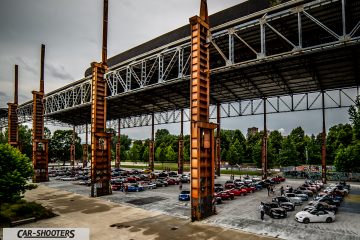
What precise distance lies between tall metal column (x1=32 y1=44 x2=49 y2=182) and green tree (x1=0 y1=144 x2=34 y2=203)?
2524 cm

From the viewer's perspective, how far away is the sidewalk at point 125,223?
54.5ft

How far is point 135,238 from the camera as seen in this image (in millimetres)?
16000

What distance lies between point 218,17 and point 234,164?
61.7 m

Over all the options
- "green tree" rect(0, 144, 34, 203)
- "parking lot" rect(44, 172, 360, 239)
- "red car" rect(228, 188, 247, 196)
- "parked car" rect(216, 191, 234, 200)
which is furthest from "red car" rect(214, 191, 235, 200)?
"green tree" rect(0, 144, 34, 203)

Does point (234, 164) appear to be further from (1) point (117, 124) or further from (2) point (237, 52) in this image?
(2) point (237, 52)

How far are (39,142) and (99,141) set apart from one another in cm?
2102

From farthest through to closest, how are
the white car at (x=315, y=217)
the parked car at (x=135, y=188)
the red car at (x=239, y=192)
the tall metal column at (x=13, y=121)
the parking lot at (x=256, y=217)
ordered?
the tall metal column at (x=13, y=121) < the parked car at (x=135, y=188) < the red car at (x=239, y=192) < the white car at (x=315, y=217) < the parking lot at (x=256, y=217)

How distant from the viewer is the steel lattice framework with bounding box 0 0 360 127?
70.5 ft

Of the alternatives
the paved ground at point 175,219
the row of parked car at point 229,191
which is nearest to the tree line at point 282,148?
the row of parked car at point 229,191

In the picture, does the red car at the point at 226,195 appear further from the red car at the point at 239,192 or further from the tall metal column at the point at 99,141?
the tall metal column at the point at 99,141

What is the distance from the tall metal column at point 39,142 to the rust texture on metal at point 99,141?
20.4 m

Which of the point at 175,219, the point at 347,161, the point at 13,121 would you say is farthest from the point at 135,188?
the point at 347,161

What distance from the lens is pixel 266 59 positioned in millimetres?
21750

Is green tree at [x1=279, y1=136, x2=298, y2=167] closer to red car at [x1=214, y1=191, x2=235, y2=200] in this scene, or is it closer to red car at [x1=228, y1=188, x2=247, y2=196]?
red car at [x1=228, y1=188, x2=247, y2=196]
